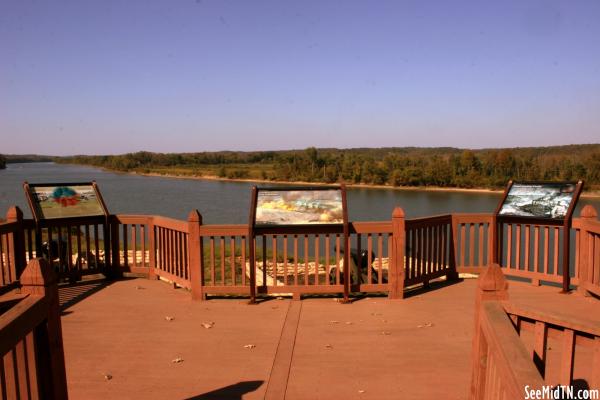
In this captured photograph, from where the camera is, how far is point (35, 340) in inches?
95.7

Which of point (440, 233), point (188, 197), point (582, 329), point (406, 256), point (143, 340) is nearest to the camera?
point (582, 329)

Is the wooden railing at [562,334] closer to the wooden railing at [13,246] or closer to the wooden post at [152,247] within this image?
the wooden post at [152,247]

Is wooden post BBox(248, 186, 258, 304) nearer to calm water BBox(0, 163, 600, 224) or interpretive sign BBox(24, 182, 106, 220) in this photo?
interpretive sign BBox(24, 182, 106, 220)

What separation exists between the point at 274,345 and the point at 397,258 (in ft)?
7.00

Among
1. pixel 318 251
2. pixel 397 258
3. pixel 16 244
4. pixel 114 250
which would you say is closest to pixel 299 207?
pixel 318 251

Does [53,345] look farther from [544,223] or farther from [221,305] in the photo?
[544,223]

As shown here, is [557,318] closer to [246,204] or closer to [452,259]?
[452,259]

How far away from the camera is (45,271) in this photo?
2.50 metres

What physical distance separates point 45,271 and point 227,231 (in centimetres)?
346

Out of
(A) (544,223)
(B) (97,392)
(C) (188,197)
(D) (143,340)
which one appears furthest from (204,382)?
(C) (188,197)

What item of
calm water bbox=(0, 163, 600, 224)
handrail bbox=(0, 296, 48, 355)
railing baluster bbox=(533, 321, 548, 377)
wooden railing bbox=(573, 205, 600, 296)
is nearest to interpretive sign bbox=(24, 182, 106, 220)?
handrail bbox=(0, 296, 48, 355)

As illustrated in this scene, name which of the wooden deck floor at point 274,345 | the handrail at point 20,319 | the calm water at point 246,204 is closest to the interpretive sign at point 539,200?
the wooden deck floor at point 274,345

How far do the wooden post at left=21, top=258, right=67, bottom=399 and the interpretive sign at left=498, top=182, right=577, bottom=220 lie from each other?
583cm

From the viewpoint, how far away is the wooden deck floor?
3.65 metres
